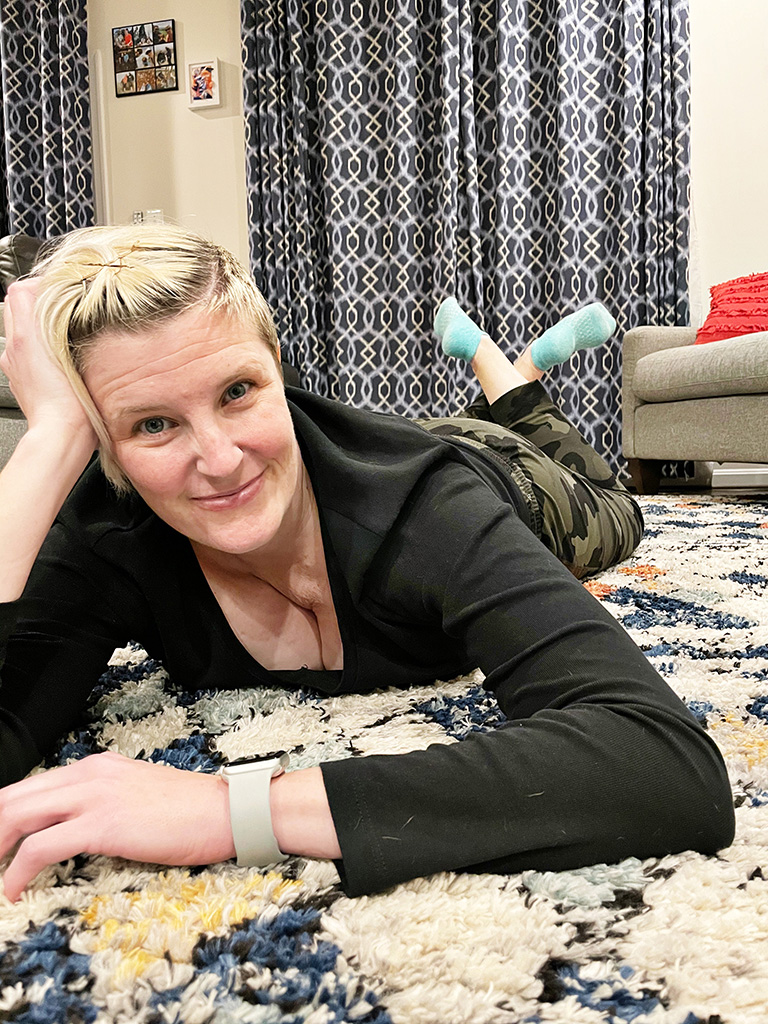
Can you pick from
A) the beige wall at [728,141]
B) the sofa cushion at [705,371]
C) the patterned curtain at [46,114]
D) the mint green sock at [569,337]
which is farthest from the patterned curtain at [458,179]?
the mint green sock at [569,337]

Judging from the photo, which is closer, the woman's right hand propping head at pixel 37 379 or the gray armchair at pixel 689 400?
the woman's right hand propping head at pixel 37 379

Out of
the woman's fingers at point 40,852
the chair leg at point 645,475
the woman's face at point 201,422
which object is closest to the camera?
the woman's fingers at point 40,852

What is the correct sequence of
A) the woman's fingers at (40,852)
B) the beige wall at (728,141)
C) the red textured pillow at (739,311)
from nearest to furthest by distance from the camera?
the woman's fingers at (40,852) < the red textured pillow at (739,311) < the beige wall at (728,141)

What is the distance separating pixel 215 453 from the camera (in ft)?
2.55

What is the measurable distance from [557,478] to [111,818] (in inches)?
43.6

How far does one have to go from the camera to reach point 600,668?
69cm

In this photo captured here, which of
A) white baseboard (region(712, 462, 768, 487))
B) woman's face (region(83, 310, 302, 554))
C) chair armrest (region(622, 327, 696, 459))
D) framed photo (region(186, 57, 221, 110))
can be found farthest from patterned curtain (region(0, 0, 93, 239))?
woman's face (region(83, 310, 302, 554))

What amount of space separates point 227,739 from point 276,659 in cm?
17

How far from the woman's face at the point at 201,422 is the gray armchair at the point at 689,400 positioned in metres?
2.48

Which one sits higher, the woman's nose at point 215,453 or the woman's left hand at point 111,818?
the woman's nose at point 215,453

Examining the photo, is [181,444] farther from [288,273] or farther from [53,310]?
[288,273]

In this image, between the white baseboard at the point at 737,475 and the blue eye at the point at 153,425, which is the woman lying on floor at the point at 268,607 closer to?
the blue eye at the point at 153,425

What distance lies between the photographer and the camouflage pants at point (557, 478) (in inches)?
58.5

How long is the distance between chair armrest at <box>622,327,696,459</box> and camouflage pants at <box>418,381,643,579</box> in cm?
156
